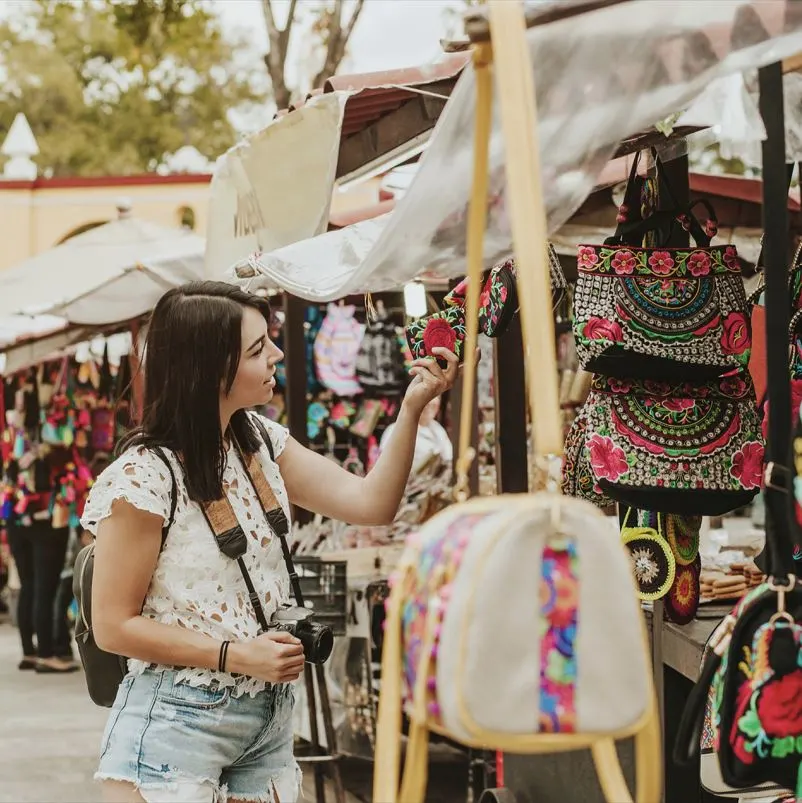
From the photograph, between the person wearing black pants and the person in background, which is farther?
the person wearing black pants

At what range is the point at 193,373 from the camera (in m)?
2.81

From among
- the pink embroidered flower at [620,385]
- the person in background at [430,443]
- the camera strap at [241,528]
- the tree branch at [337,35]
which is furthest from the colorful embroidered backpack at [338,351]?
the camera strap at [241,528]

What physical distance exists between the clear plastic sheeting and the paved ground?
15.2 feet

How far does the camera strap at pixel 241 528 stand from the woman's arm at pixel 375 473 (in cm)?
18

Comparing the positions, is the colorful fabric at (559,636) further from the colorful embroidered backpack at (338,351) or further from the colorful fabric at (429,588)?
the colorful embroidered backpack at (338,351)

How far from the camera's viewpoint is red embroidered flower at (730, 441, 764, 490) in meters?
3.16

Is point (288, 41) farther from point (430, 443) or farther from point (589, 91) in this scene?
point (589, 91)

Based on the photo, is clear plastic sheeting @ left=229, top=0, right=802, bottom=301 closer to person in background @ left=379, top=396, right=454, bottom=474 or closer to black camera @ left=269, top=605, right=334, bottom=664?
black camera @ left=269, top=605, right=334, bottom=664

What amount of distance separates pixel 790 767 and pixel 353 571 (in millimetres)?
4588

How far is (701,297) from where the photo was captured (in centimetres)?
311

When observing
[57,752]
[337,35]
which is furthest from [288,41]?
[57,752]

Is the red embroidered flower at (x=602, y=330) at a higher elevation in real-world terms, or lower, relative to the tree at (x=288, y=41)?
lower

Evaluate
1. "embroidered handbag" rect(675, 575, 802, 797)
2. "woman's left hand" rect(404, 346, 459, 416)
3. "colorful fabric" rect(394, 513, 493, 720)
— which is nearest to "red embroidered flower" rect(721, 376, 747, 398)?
"woman's left hand" rect(404, 346, 459, 416)

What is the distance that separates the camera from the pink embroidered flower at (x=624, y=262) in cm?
310
